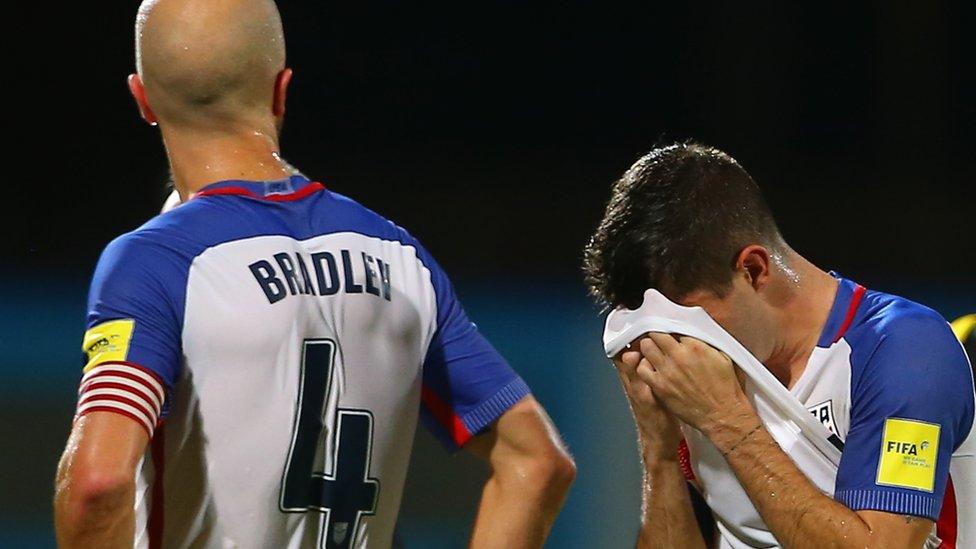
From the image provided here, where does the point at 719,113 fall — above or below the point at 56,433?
above

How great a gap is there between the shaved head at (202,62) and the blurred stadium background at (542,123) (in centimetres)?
565

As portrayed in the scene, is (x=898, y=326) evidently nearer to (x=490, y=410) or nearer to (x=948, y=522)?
(x=948, y=522)

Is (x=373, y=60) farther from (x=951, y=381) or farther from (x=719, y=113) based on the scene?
(x=951, y=381)

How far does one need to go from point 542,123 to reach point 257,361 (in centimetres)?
778

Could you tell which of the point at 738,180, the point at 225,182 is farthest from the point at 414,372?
the point at 738,180

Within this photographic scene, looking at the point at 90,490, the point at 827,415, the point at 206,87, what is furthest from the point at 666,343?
the point at 90,490

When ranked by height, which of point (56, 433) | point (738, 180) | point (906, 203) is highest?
point (738, 180)

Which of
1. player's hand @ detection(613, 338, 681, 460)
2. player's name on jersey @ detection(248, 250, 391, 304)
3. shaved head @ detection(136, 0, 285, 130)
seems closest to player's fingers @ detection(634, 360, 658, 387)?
player's hand @ detection(613, 338, 681, 460)

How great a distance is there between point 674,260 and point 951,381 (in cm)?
46

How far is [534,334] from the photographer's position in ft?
22.0

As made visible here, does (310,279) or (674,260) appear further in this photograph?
(674,260)

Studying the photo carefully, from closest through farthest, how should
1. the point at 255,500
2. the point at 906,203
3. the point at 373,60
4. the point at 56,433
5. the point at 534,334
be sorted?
the point at 255,500 < the point at 56,433 < the point at 534,334 < the point at 906,203 < the point at 373,60

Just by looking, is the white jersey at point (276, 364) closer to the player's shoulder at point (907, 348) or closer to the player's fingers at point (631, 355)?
the player's fingers at point (631, 355)

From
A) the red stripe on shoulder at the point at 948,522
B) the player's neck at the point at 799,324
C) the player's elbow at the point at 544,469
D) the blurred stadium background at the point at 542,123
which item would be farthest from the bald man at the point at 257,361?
the blurred stadium background at the point at 542,123
